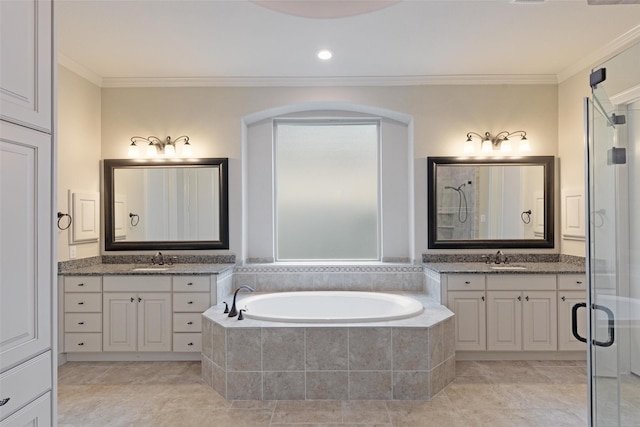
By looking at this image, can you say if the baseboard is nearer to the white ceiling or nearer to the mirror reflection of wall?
the mirror reflection of wall

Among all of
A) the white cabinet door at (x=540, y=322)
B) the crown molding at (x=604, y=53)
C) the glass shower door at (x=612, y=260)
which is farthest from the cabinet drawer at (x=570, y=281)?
the crown molding at (x=604, y=53)

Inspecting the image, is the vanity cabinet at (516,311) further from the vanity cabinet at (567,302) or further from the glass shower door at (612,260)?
the glass shower door at (612,260)

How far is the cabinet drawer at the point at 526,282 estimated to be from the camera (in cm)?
351

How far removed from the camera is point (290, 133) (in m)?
4.49

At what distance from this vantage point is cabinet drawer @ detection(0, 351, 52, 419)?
1273 mm

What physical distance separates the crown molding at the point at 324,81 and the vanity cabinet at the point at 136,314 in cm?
204

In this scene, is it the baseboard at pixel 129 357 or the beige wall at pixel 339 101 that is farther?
the beige wall at pixel 339 101

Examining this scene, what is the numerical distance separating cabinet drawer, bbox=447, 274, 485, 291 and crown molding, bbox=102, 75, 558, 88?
2.01m

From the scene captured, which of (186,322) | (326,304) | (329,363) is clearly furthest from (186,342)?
(329,363)

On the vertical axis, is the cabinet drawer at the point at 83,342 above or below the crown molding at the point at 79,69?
below

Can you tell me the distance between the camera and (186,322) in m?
3.54

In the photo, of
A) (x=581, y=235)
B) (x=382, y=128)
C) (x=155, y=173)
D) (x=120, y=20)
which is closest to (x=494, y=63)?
(x=382, y=128)

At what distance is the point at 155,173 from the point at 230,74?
133 cm

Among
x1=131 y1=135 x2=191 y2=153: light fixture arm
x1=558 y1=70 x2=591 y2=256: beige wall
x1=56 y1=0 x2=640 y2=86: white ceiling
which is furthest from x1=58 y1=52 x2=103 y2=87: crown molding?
x1=558 y1=70 x2=591 y2=256: beige wall
